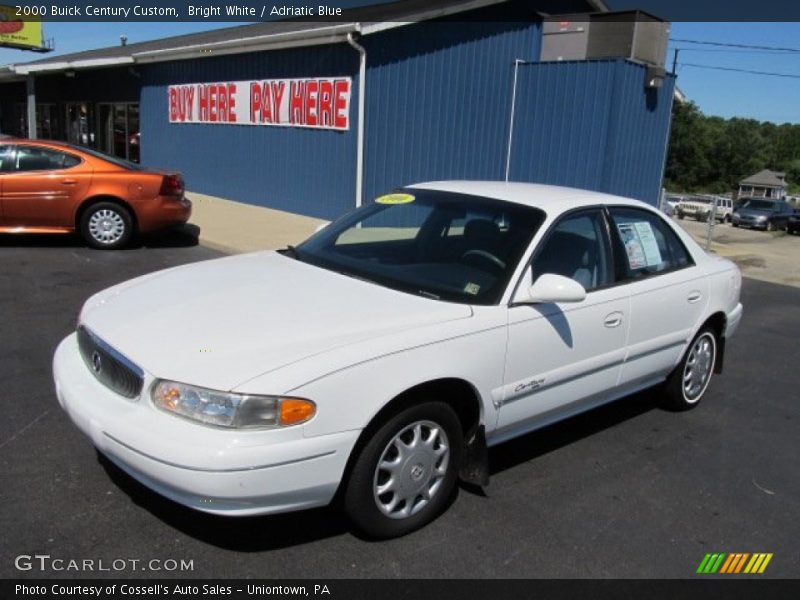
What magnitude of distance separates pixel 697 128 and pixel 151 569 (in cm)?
9321

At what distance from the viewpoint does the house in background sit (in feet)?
282

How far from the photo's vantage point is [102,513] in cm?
316

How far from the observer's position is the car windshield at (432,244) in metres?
3.55

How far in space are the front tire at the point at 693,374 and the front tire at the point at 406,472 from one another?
2165mm

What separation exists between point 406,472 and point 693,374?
2702mm

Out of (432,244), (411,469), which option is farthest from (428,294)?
(411,469)

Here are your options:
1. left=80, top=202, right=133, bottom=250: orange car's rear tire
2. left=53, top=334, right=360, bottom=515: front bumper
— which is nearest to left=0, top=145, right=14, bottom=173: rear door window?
left=80, top=202, right=133, bottom=250: orange car's rear tire

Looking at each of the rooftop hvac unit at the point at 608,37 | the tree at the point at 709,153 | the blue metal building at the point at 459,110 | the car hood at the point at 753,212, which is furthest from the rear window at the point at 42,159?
the tree at the point at 709,153

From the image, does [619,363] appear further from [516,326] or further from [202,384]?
[202,384]

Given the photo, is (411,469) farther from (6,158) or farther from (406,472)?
(6,158)

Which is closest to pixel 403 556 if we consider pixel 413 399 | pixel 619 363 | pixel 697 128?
pixel 413 399

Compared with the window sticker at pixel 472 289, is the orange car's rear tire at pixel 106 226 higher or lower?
lower

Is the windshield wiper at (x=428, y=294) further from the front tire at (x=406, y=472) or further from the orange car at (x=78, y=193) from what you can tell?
the orange car at (x=78, y=193)

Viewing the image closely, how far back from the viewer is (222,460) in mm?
2559
